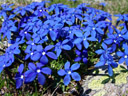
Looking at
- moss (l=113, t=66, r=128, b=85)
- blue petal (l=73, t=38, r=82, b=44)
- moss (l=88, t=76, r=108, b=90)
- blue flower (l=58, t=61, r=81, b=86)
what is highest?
blue petal (l=73, t=38, r=82, b=44)

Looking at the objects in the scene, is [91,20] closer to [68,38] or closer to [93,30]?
[93,30]

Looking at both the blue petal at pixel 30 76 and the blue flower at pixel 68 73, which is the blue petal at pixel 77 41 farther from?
the blue petal at pixel 30 76

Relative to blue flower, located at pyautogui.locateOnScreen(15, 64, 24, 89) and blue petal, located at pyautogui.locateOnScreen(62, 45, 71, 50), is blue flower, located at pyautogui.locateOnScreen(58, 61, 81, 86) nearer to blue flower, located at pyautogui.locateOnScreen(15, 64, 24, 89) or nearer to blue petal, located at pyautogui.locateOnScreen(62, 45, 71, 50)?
blue petal, located at pyautogui.locateOnScreen(62, 45, 71, 50)

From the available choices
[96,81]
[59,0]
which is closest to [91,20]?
[96,81]

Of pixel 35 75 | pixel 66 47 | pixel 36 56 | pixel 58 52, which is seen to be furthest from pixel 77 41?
pixel 35 75

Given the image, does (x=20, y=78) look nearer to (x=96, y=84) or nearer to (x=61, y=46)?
(x=61, y=46)

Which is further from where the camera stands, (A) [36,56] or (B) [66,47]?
(B) [66,47]

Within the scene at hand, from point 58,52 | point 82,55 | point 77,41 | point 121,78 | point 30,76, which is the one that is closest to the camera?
point 30,76

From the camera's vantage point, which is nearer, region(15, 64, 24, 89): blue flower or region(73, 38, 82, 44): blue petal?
region(15, 64, 24, 89): blue flower

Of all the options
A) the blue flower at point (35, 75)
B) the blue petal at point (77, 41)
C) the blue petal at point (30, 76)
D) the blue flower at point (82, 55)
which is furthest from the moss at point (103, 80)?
the blue petal at point (30, 76)

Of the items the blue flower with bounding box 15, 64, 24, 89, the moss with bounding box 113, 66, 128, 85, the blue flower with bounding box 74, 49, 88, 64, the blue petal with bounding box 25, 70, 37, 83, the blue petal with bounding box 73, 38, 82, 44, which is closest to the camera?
the blue petal with bounding box 25, 70, 37, 83

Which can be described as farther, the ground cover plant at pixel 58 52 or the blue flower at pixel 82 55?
the blue flower at pixel 82 55

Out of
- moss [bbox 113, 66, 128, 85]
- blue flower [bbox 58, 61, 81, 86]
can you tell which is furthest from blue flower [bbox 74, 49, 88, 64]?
moss [bbox 113, 66, 128, 85]
